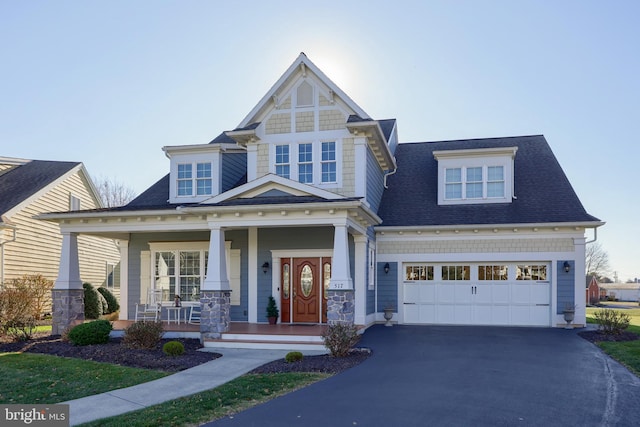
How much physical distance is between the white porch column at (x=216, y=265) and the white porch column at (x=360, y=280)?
12.5ft

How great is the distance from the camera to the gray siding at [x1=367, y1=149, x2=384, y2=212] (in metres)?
16.8

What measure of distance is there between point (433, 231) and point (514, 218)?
8.23 feet

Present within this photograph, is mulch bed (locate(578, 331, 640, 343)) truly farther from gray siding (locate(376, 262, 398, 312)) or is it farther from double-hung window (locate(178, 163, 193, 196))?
double-hung window (locate(178, 163, 193, 196))

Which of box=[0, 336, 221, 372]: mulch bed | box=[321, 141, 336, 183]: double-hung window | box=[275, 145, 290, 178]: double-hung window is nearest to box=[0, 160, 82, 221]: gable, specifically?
box=[0, 336, 221, 372]: mulch bed

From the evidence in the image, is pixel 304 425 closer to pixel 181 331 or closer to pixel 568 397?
pixel 568 397

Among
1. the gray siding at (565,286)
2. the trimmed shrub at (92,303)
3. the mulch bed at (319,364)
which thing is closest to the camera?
the mulch bed at (319,364)

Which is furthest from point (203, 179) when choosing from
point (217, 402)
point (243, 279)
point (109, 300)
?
point (217, 402)

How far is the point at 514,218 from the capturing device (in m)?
17.2

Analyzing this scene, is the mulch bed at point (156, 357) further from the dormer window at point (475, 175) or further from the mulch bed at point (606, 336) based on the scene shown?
the dormer window at point (475, 175)

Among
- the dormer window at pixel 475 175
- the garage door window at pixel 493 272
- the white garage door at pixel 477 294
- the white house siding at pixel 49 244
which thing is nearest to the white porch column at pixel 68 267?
the white house siding at pixel 49 244

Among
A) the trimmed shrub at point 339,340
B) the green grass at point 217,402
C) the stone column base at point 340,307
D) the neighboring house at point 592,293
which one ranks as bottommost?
the neighboring house at point 592,293

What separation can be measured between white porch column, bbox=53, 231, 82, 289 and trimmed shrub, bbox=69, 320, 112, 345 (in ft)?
8.80

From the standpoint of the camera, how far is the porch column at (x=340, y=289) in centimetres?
1309

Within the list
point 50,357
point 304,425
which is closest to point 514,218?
point 304,425
